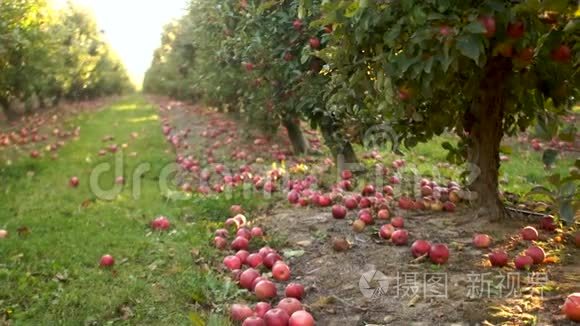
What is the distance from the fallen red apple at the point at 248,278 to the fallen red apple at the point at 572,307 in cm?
218

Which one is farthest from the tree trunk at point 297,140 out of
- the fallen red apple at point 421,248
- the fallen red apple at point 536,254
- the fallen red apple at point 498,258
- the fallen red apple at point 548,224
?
the fallen red apple at point 536,254

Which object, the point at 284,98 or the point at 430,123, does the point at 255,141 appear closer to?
the point at 284,98

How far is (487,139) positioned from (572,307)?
2.06m

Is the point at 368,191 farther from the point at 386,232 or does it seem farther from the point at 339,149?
the point at 339,149

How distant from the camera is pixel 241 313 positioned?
11.8 ft

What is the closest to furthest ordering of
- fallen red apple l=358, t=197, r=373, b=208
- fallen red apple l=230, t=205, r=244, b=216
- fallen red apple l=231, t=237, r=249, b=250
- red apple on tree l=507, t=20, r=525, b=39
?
red apple on tree l=507, t=20, r=525, b=39 < fallen red apple l=231, t=237, r=249, b=250 < fallen red apple l=358, t=197, r=373, b=208 < fallen red apple l=230, t=205, r=244, b=216

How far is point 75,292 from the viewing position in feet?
14.3

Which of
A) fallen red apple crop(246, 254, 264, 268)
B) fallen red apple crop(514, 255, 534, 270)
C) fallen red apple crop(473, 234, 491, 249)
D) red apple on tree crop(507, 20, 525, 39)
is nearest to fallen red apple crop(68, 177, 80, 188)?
fallen red apple crop(246, 254, 264, 268)

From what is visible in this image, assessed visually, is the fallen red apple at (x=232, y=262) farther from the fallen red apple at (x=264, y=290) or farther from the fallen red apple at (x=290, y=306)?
the fallen red apple at (x=290, y=306)

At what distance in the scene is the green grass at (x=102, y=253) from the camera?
13.3ft

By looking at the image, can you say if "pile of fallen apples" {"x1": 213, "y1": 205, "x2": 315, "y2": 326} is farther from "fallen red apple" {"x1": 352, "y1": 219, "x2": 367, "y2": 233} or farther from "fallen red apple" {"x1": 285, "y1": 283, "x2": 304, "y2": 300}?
"fallen red apple" {"x1": 352, "y1": 219, "x2": 367, "y2": 233}

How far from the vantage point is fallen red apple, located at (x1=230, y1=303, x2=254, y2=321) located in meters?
3.60

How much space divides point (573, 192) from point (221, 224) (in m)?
3.89

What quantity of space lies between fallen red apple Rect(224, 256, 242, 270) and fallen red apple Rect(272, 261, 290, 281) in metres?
0.41
